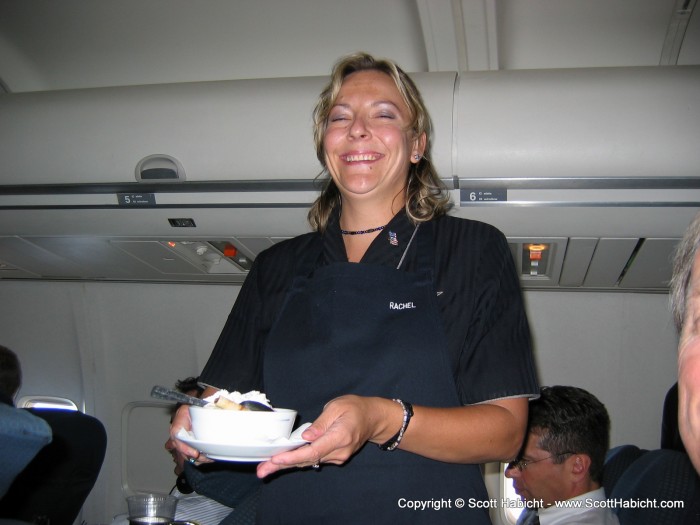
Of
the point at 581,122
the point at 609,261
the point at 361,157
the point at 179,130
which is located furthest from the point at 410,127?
the point at 609,261

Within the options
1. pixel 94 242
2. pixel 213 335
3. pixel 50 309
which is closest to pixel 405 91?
pixel 94 242

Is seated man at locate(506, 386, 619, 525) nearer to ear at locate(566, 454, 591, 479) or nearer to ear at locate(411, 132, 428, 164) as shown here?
ear at locate(566, 454, 591, 479)

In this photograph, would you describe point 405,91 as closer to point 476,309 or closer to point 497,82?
point 476,309

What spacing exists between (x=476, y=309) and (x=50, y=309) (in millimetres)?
4289

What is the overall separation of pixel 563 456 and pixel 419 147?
1692 mm

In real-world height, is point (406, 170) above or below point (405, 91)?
below

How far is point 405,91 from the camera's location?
197 cm

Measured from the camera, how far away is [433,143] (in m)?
2.96

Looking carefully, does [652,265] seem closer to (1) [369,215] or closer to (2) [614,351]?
(2) [614,351]

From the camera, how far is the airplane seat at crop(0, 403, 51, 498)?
1.05m

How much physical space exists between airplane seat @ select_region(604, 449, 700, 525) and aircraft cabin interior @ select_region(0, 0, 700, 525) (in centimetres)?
91

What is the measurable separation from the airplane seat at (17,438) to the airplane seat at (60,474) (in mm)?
2743

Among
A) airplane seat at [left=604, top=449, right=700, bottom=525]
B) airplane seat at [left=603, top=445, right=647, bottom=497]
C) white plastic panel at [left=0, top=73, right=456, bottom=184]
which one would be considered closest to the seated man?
airplane seat at [left=604, top=449, right=700, bottom=525]

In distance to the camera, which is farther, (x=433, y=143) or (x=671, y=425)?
(x=671, y=425)
